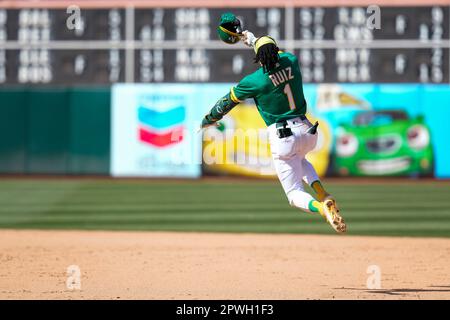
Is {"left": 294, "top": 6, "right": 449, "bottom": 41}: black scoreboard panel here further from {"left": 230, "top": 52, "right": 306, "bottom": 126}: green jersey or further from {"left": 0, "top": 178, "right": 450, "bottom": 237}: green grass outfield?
{"left": 230, "top": 52, "right": 306, "bottom": 126}: green jersey

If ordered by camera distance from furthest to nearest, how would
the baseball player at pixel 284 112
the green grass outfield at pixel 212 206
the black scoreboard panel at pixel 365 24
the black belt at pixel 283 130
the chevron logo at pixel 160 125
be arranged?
the black scoreboard panel at pixel 365 24 < the chevron logo at pixel 160 125 < the green grass outfield at pixel 212 206 < the black belt at pixel 283 130 < the baseball player at pixel 284 112

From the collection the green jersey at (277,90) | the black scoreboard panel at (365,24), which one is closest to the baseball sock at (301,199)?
the green jersey at (277,90)

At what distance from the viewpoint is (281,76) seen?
22.9 feet

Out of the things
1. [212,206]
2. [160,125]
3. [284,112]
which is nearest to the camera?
[284,112]

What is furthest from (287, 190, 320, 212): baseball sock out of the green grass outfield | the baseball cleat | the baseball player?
the green grass outfield

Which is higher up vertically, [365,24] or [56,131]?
[365,24]

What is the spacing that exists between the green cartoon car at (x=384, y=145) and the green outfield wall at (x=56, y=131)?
15.1ft

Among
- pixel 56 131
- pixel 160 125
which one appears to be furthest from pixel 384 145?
pixel 56 131

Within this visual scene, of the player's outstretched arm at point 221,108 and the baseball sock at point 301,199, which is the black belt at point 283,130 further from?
the baseball sock at point 301,199

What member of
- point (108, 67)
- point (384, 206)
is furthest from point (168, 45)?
point (384, 206)

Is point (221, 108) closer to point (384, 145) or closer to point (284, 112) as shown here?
point (284, 112)

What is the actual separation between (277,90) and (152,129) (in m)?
10.9

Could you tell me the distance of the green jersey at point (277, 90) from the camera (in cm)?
695

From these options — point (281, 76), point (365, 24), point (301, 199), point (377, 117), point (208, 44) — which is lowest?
point (301, 199)
